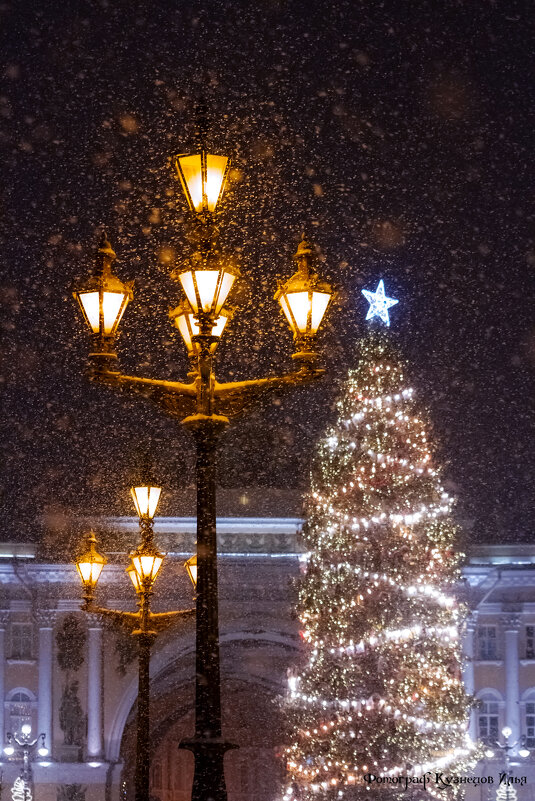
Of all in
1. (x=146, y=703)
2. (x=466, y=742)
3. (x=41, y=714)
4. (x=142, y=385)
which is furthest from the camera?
(x=41, y=714)

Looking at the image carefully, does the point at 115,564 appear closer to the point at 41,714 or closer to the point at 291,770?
the point at 41,714

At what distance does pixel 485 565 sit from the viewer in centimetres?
3603

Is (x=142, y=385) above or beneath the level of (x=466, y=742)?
above

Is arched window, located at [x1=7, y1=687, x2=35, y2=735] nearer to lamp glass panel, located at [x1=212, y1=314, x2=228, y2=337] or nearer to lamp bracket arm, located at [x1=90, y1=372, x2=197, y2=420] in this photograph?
lamp glass panel, located at [x1=212, y1=314, x2=228, y2=337]

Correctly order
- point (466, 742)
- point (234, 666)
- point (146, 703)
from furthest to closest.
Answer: point (234, 666)
point (466, 742)
point (146, 703)

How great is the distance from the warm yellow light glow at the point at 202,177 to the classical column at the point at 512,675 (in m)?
30.5

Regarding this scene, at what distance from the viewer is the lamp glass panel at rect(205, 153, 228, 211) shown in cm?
743

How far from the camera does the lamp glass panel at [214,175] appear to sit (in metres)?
7.43

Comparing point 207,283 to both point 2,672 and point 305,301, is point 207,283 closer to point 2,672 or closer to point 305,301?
point 305,301

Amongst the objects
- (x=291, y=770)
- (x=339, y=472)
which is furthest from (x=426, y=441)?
(x=291, y=770)

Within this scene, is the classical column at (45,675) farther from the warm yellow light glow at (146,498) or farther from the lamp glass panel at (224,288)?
the lamp glass panel at (224,288)

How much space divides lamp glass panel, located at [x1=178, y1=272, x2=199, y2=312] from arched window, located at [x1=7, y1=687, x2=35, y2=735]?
2948 centimetres

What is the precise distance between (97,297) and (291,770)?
17556 mm

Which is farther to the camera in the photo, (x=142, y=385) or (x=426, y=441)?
(x=426, y=441)
